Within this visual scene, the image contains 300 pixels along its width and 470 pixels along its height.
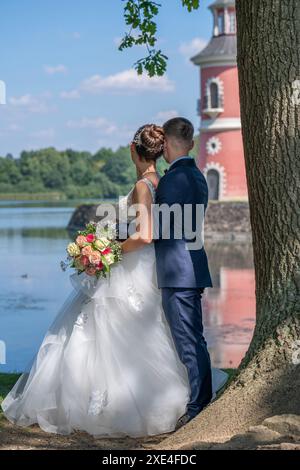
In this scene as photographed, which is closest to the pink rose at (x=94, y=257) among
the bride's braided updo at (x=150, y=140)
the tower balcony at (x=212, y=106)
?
the bride's braided updo at (x=150, y=140)

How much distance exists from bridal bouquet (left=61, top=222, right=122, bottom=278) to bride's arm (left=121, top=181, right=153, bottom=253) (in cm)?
17

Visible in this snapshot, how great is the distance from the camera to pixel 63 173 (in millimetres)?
94938

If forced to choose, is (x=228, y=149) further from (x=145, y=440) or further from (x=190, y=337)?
(x=145, y=440)

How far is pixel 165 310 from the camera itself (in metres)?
5.21

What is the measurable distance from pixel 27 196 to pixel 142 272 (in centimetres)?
10368

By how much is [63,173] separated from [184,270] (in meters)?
90.6

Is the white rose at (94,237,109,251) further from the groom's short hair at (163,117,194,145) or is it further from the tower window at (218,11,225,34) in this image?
the tower window at (218,11,225,34)

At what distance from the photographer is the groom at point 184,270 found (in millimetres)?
5066

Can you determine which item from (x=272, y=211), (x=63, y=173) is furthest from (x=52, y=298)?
(x=63, y=173)

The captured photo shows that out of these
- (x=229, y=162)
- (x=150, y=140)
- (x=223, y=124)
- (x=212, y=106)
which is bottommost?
(x=150, y=140)

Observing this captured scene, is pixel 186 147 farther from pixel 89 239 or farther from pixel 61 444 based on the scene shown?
pixel 61 444

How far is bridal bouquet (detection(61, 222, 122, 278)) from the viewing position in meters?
5.21
